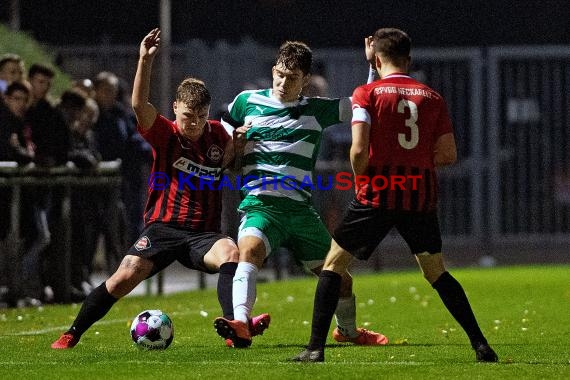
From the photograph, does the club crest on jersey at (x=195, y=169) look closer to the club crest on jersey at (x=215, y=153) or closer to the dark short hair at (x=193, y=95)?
the club crest on jersey at (x=215, y=153)

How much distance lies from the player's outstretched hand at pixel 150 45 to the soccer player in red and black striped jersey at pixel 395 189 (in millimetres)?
1508

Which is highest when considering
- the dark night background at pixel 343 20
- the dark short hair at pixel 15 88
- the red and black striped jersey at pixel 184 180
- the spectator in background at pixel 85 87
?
the dark night background at pixel 343 20

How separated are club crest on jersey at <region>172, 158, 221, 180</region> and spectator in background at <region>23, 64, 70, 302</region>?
15.3 feet

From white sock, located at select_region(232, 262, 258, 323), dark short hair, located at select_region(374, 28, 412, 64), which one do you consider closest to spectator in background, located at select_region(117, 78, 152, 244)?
white sock, located at select_region(232, 262, 258, 323)

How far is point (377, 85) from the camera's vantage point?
8898 millimetres

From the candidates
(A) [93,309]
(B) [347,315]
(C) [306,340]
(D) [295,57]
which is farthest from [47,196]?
(D) [295,57]

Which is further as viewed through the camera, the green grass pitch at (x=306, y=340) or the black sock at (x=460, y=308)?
the black sock at (x=460, y=308)

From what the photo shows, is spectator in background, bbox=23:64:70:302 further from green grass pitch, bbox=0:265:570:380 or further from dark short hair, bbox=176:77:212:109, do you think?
dark short hair, bbox=176:77:212:109

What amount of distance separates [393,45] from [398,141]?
54 cm

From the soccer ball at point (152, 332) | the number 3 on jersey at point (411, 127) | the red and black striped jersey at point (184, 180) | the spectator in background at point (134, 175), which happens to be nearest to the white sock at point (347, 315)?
the red and black striped jersey at point (184, 180)

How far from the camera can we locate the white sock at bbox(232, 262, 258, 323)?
386 inches

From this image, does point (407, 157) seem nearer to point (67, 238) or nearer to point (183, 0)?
point (67, 238)

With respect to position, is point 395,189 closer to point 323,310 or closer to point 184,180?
point 323,310

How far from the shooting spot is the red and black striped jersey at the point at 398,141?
8.85m
